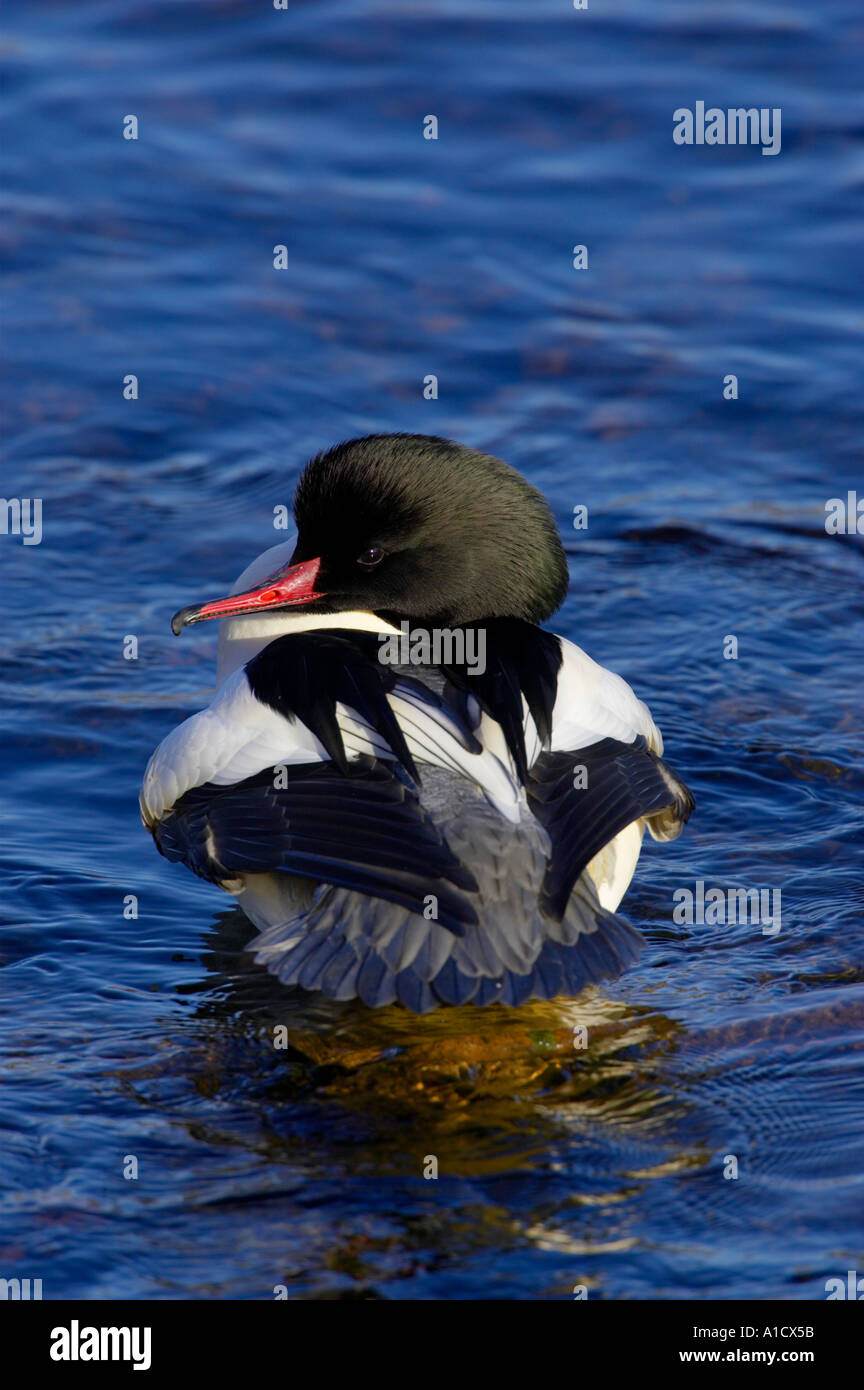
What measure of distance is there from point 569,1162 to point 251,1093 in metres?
0.85

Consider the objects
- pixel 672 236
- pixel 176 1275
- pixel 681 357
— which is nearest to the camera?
pixel 176 1275

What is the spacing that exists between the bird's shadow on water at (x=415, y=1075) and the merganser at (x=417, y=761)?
301mm

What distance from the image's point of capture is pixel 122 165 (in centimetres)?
1078

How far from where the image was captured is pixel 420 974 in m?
4.28

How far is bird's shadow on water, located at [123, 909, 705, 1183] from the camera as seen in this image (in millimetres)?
4219

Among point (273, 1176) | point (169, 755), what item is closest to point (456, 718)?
point (169, 755)

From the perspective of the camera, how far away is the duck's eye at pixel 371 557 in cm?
538

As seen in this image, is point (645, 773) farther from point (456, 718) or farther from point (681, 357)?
point (681, 357)
